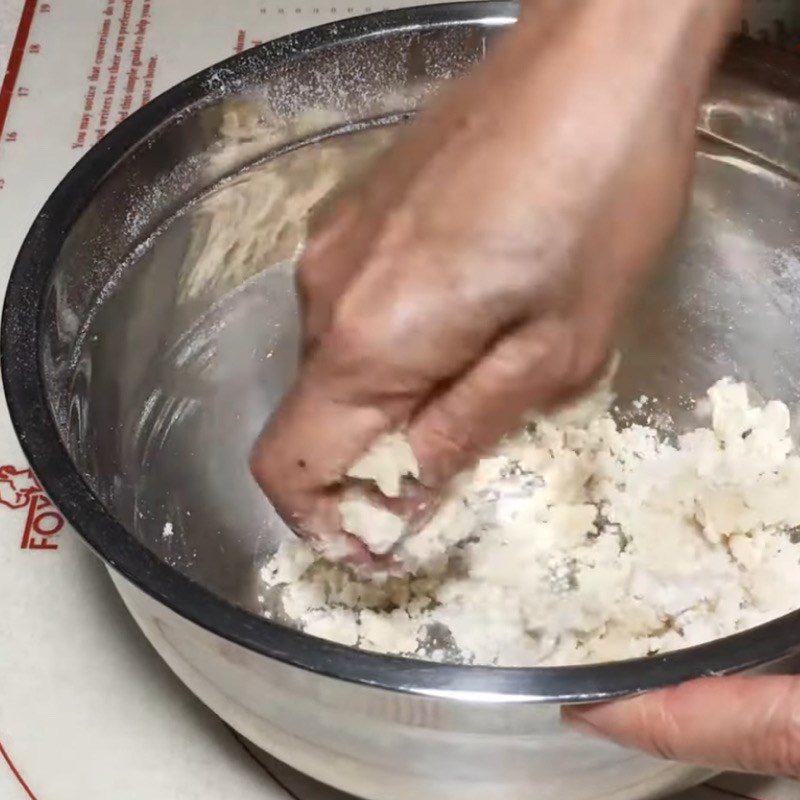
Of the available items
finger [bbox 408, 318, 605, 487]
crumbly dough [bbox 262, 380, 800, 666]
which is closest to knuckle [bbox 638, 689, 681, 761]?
finger [bbox 408, 318, 605, 487]

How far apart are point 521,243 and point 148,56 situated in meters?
0.77

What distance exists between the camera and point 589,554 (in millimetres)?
865

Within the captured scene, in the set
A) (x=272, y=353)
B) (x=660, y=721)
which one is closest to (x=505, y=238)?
(x=660, y=721)

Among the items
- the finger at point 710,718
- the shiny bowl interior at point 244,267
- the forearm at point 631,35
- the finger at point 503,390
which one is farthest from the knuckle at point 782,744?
the shiny bowl interior at point 244,267

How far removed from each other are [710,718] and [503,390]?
192 millimetres

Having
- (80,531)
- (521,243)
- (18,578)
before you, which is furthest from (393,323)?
(18,578)

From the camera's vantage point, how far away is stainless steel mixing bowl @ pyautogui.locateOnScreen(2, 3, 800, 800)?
1.61 ft

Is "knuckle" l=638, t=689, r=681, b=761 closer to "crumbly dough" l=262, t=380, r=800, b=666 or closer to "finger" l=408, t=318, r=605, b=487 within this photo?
"finger" l=408, t=318, r=605, b=487

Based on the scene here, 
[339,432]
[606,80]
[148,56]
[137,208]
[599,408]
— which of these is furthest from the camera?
[148,56]

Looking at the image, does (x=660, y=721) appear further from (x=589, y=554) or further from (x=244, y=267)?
(x=244, y=267)

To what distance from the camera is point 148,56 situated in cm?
114

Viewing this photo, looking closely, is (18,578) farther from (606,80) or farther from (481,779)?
(606,80)

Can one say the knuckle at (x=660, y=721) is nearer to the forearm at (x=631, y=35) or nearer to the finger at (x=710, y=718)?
the finger at (x=710, y=718)

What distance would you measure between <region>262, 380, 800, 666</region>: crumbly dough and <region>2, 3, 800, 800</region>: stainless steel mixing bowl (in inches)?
2.0
